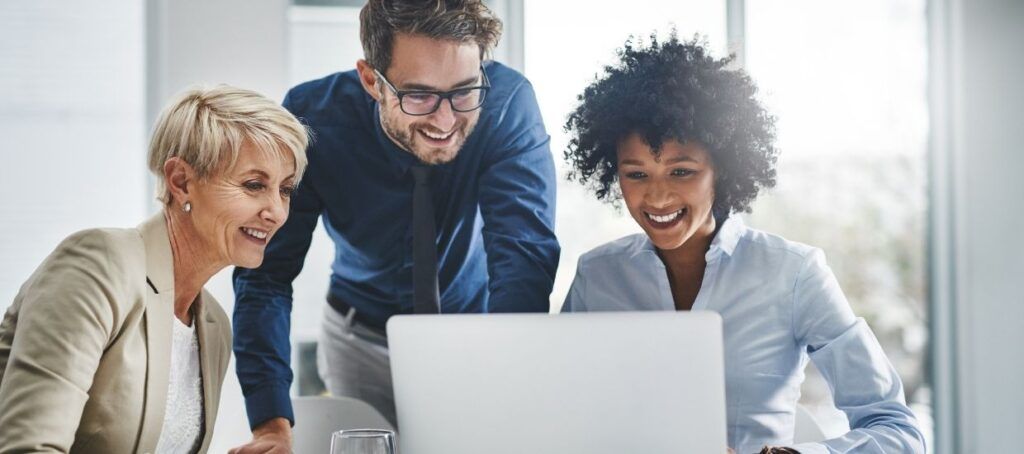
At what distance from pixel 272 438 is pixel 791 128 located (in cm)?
178

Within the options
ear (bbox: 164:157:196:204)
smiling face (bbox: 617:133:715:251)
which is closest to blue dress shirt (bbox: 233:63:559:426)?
smiling face (bbox: 617:133:715:251)

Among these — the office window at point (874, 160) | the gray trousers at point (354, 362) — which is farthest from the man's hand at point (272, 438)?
the office window at point (874, 160)

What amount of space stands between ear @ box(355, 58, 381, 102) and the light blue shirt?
76 centimetres

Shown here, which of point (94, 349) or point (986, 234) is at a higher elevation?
point (986, 234)

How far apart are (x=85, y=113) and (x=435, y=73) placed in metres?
1.17

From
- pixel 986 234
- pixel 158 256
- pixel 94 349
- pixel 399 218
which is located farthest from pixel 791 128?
pixel 94 349

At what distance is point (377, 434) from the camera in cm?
136

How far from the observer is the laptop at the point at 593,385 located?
1340 millimetres

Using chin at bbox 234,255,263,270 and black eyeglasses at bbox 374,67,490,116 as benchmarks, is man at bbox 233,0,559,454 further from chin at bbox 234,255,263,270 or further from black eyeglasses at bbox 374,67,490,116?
chin at bbox 234,255,263,270

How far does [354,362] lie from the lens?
8.45 ft

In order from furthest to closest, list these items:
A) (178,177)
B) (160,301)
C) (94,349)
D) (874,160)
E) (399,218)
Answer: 1. (874,160)
2. (399,218)
3. (178,177)
4. (160,301)
5. (94,349)

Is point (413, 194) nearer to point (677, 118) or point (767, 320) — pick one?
point (677, 118)

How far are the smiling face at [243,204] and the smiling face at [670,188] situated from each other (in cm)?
88

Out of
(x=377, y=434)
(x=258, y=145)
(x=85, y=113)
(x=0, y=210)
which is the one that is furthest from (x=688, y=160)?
(x=0, y=210)
